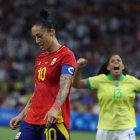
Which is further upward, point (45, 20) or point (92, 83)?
point (45, 20)

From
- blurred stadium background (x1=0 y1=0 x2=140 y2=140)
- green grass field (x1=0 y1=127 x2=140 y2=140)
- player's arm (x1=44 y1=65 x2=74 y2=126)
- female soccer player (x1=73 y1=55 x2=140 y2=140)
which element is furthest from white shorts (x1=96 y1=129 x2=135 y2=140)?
blurred stadium background (x1=0 y1=0 x2=140 y2=140)

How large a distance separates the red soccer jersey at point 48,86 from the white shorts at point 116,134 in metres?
2.21

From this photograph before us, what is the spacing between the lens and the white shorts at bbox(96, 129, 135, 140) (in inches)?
350

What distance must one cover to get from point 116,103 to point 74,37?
13554mm

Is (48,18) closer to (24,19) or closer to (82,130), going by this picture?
(82,130)

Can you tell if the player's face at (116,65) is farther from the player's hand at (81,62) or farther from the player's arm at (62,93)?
the player's arm at (62,93)

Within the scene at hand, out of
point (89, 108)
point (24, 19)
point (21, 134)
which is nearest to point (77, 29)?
point (24, 19)

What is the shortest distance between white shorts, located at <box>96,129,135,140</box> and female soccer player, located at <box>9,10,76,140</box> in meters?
2.21

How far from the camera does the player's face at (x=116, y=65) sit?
9199mm

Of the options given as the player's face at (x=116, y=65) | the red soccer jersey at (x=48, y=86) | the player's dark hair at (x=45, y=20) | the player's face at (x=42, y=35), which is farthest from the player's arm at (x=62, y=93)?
the player's face at (x=116, y=65)

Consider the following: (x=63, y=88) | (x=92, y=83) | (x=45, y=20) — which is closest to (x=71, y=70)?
(x=63, y=88)

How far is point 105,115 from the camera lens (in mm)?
9125

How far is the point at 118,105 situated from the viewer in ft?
29.8

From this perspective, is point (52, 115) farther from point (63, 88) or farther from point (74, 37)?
point (74, 37)
